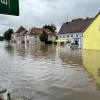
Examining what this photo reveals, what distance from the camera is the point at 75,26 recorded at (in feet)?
235

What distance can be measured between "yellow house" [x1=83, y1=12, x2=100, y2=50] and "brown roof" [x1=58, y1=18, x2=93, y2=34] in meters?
16.4

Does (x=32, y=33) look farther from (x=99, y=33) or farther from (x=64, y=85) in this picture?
(x=64, y=85)

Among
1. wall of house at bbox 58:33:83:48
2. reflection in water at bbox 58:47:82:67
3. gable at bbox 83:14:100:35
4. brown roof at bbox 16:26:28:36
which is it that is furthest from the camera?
brown roof at bbox 16:26:28:36

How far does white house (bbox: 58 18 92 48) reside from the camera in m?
66.2

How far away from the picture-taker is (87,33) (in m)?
48.8

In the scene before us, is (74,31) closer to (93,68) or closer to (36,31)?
(36,31)

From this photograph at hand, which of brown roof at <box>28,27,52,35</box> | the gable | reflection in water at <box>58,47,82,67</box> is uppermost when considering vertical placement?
brown roof at <box>28,27,52,35</box>

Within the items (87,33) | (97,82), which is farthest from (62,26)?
(97,82)

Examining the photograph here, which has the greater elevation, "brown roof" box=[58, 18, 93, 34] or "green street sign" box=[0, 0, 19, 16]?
"brown roof" box=[58, 18, 93, 34]

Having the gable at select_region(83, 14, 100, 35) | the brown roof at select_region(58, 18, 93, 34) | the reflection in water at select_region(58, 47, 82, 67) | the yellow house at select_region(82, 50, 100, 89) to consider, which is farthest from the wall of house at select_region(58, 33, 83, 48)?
the yellow house at select_region(82, 50, 100, 89)

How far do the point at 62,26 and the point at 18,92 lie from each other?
72107 millimetres

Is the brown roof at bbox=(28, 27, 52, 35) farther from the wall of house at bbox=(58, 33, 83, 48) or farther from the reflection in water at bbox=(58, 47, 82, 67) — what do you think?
the reflection in water at bbox=(58, 47, 82, 67)

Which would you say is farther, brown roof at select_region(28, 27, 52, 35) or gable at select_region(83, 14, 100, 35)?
brown roof at select_region(28, 27, 52, 35)

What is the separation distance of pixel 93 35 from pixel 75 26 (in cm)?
2495
